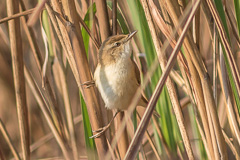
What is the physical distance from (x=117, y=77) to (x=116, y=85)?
0.04 m

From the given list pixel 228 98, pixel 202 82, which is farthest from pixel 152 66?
pixel 228 98

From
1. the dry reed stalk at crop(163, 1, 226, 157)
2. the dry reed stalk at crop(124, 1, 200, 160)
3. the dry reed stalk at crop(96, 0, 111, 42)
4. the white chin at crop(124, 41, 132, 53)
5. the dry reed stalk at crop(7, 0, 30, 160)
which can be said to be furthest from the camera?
the white chin at crop(124, 41, 132, 53)

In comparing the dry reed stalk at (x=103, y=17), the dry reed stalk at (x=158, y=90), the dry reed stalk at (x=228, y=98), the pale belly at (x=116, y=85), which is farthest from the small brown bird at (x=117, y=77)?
the dry reed stalk at (x=158, y=90)

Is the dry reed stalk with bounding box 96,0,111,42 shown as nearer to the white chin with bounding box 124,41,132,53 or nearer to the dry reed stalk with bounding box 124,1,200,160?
the white chin with bounding box 124,41,132,53

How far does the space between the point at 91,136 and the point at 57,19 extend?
1.37 ft

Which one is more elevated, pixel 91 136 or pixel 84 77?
pixel 84 77

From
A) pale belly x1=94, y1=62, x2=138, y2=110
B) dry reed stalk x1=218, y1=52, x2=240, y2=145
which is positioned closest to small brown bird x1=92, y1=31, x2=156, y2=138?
pale belly x1=94, y1=62, x2=138, y2=110

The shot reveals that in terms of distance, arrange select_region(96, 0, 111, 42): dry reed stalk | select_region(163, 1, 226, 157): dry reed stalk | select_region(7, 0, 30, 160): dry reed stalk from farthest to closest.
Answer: select_region(7, 0, 30, 160): dry reed stalk < select_region(96, 0, 111, 42): dry reed stalk < select_region(163, 1, 226, 157): dry reed stalk

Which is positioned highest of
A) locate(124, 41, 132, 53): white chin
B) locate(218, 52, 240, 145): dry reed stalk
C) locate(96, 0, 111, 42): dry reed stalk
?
locate(96, 0, 111, 42): dry reed stalk

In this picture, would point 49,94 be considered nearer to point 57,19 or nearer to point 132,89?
point 132,89

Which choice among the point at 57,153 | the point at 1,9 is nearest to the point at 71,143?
the point at 57,153

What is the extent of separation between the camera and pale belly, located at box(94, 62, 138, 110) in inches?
54.7

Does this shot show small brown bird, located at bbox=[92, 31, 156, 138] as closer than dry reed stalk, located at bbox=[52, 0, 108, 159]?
No

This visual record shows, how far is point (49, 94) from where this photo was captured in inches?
55.9
